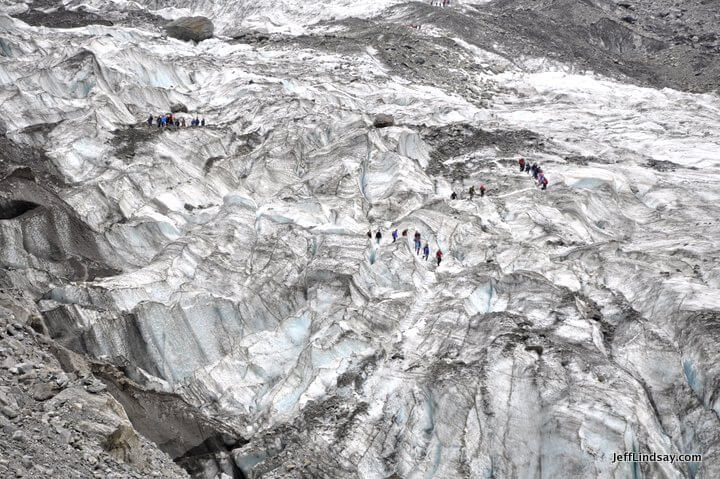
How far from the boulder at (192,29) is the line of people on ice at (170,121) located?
23.9m

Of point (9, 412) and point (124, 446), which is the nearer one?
point (9, 412)

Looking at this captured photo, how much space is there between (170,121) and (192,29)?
88.7ft

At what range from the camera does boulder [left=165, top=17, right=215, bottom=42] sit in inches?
2327

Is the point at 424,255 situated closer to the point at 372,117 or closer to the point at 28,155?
the point at 372,117

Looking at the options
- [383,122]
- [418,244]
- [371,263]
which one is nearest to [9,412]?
[371,263]

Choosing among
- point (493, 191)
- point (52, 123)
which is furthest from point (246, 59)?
point (493, 191)

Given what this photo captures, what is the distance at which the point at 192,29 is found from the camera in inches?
2345

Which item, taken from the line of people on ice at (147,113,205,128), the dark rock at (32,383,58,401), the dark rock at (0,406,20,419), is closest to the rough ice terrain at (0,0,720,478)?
the line of people on ice at (147,113,205,128)

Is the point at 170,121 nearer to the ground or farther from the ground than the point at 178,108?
farther from the ground

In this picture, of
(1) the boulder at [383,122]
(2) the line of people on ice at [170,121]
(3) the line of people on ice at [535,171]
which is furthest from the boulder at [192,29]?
(3) the line of people on ice at [535,171]

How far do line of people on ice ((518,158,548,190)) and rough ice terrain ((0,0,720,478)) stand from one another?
826 millimetres

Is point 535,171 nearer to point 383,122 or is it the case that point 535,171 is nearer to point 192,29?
point 383,122

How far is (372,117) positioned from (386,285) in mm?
17098

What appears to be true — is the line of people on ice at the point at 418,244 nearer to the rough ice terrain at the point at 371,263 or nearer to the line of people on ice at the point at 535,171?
the rough ice terrain at the point at 371,263
